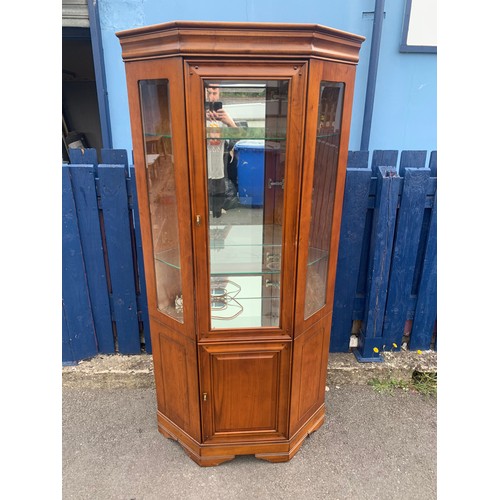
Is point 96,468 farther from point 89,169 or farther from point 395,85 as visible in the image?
point 395,85

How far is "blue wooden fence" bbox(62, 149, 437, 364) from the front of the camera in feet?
7.43

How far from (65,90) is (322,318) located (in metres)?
6.11

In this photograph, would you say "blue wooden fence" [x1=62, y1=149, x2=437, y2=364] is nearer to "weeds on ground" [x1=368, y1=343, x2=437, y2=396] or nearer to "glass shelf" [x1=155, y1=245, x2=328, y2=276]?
"weeds on ground" [x1=368, y1=343, x2=437, y2=396]

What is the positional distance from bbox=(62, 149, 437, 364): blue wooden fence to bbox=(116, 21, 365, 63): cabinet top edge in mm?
1041

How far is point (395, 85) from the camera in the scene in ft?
9.80

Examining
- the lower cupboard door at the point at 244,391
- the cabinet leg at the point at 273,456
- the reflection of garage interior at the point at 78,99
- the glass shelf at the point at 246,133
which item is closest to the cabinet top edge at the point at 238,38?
the glass shelf at the point at 246,133

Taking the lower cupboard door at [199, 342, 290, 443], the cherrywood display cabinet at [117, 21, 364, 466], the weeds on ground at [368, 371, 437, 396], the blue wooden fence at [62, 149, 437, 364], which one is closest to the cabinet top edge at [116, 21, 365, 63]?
the cherrywood display cabinet at [117, 21, 364, 466]

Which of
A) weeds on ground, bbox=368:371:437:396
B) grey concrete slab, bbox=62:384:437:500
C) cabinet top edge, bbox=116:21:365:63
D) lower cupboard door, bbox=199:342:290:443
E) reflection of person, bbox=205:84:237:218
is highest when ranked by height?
cabinet top edge, bbox=116:21:365:63

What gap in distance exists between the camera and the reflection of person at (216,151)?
1428 millimetres

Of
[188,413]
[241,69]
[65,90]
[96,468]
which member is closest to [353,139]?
[241,69]

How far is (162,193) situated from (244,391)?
106cm

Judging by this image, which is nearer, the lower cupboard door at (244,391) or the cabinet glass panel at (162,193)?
the cabinet glass panel at (162,193)

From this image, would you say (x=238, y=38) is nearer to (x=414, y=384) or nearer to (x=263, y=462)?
(x=263, y=462)

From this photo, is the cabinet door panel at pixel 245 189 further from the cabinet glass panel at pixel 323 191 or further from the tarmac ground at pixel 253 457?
the tarmac ground at pixel 253 457
